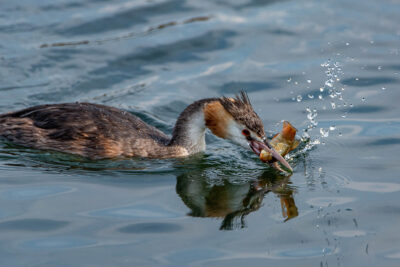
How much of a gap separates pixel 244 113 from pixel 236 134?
288mm

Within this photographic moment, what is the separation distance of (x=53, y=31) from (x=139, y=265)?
25.5ft

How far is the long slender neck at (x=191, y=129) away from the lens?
8.72m

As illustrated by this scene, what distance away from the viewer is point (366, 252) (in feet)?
20.9

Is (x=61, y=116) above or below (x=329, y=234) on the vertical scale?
above

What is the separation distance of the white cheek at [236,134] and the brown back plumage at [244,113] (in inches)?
3.3

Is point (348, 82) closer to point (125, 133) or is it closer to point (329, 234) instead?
point (125, 133)

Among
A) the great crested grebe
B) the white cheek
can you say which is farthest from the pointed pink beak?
the great crested grebe

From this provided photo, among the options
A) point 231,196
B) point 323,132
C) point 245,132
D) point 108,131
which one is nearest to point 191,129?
point 245,132

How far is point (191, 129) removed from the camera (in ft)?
29.0

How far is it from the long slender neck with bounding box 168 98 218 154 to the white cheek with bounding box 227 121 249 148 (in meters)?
0.44

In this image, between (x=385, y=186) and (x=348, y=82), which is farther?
(x=348, y=82)

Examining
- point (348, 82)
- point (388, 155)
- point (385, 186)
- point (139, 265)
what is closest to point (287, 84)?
point (348, 82)

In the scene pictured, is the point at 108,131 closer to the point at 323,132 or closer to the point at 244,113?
the point at 244,113

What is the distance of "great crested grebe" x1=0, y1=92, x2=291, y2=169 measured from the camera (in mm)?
8641
